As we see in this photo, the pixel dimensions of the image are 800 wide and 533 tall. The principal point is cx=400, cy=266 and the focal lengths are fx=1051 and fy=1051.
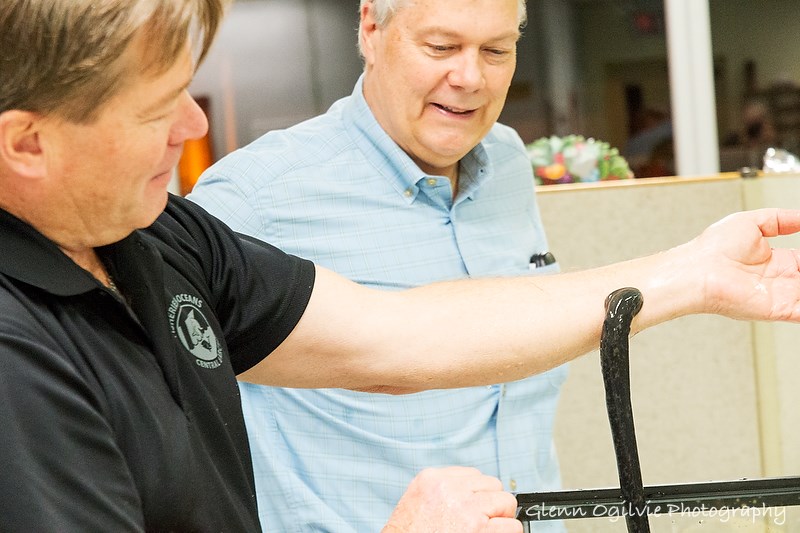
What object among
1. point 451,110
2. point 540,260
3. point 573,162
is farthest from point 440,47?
point 573,162

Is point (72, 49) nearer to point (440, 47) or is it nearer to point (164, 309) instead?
point (164, 309)

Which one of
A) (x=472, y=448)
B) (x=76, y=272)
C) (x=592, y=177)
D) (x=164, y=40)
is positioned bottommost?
(x=472, y=448)

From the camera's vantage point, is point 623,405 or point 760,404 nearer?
point 623,405

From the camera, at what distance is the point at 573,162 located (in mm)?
2502

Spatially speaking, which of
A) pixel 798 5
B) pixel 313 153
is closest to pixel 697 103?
pixel 798 5

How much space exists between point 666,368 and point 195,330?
5.48ft

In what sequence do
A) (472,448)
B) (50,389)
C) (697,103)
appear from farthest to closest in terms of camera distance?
1. (697,103)
2. (472,448)
3. (50,389)

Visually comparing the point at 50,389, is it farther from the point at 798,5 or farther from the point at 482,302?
the point at 798,5

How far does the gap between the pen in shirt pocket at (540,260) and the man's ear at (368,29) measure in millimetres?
389

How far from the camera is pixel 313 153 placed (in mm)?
1524

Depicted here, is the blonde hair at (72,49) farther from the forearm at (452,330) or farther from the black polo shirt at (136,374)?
the forearm at (452,330)

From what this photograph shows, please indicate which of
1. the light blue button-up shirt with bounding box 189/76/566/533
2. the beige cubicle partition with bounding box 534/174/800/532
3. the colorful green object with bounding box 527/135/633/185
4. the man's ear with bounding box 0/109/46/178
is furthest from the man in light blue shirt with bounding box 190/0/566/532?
the colorful green object with bounding box 527/135/633/185

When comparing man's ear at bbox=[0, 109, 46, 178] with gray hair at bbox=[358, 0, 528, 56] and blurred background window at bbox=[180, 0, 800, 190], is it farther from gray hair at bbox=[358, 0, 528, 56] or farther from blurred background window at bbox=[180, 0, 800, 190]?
blurred background window at bbox=[180, 0, 800, 190]

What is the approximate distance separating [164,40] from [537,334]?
53cm
